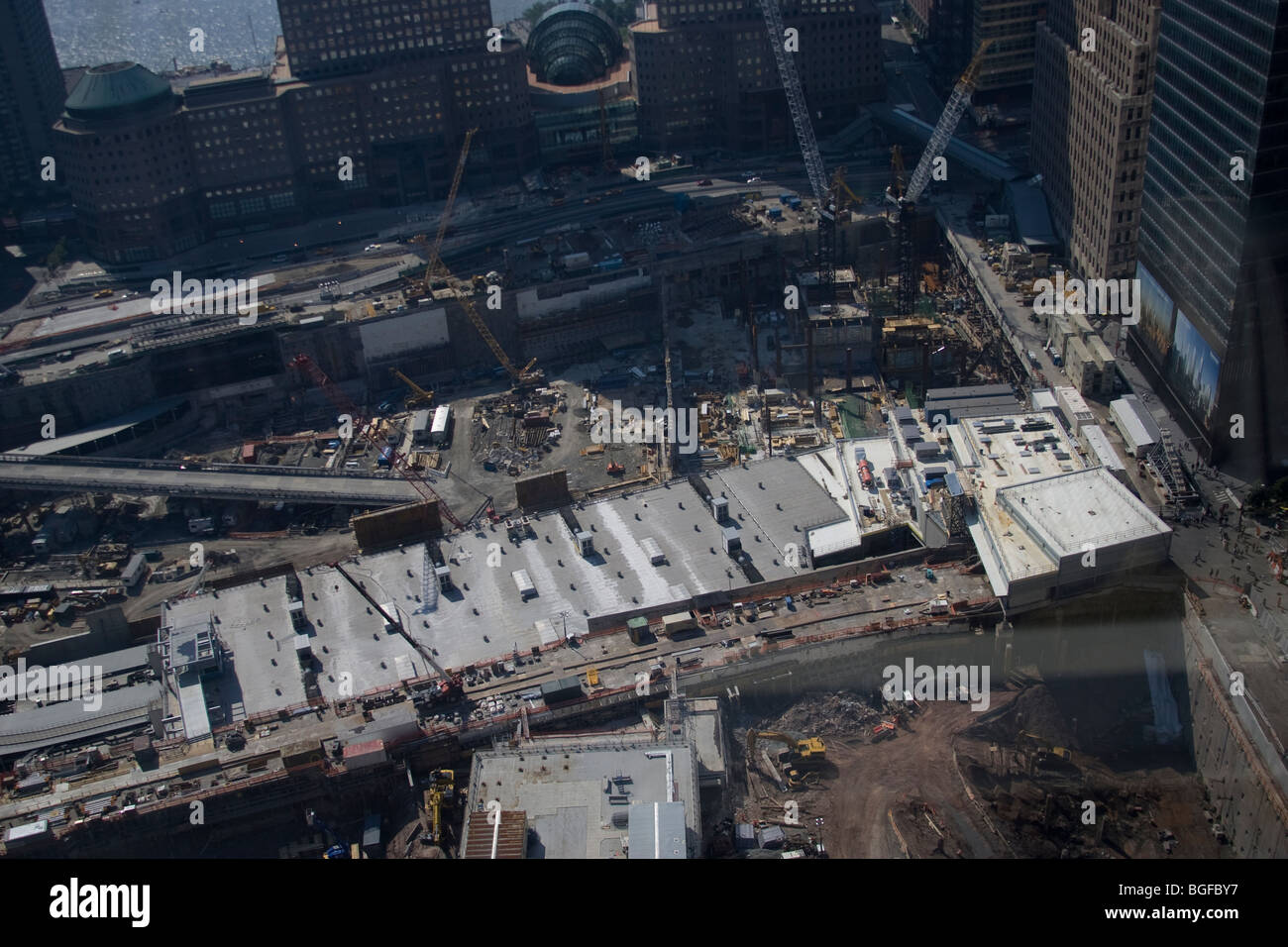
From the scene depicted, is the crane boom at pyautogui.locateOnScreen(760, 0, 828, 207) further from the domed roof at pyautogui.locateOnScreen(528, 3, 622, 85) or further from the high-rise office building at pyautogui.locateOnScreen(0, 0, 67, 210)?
the high-rise office building at pyautogui.locateOnScreen(0, 0, 67, 210)

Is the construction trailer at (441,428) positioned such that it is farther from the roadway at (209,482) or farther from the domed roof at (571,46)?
the domed roof at (571,46)

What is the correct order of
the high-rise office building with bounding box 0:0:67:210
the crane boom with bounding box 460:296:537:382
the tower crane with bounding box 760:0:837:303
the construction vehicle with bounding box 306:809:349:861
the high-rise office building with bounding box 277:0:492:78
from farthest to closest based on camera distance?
the high-rise office building with bounding box 0:0:67:210 < the high-rise office building with bounding box 277:0:492:78 < the tower crane with bounding box 760:0:837:303 < the crane boom with bounding box 460:296:537:382 < the construction vehicle with bounding box 306:809:349:861

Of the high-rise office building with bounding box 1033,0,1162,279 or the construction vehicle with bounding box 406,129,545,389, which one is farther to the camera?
the construction vehicle with bounding box 406,129,545,389

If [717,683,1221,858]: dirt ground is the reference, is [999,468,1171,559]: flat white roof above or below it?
above

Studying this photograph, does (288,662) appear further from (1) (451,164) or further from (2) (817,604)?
(1) (451,164)

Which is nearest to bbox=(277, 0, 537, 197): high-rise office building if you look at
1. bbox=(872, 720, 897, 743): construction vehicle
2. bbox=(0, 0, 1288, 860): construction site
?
bbox=(0, 0, 1288, 860): construction site

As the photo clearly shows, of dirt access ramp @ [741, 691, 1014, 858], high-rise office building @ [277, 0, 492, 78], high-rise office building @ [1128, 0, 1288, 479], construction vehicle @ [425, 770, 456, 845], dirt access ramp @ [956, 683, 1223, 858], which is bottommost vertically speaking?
dirt access ramp @ [956, 683, 1223, 858]
